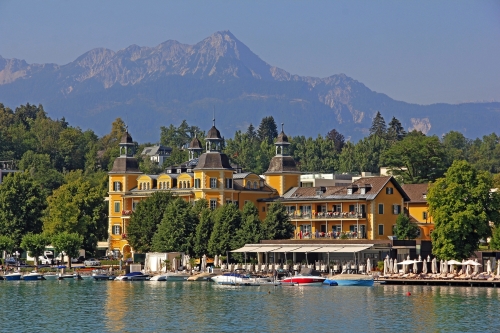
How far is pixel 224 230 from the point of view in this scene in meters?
103

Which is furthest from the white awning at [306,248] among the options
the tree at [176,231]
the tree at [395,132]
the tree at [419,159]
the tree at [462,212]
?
the tree at [395,132]

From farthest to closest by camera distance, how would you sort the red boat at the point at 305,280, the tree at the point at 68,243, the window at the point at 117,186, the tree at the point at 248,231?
the window at the point at 117,186, the tree at the point at 68,243, the tree at the point at 248,231, the red boat at the point at 305,280

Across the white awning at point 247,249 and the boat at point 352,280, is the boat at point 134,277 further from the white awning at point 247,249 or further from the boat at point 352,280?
the boat at point 352,280

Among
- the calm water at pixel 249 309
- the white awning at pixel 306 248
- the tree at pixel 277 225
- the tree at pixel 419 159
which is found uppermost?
the tree at pixel 419 159

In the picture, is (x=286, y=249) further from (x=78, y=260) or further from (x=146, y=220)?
(x=78, y=260)

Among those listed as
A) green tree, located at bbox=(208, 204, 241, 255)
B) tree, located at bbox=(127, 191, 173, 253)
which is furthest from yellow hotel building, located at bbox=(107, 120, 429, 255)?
green tree, located at bbox=(208, 204, 241, 255)

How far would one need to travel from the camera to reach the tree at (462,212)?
88.6 metres

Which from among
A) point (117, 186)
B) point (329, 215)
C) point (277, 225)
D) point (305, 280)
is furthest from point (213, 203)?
point (305, 280)

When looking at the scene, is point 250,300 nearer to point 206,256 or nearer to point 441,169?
point 206,256

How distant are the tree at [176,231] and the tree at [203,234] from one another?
0.98 meters

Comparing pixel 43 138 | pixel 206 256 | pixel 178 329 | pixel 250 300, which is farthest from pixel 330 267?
pixel 43 138

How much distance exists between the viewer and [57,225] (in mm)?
117000

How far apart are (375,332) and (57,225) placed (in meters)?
66.1

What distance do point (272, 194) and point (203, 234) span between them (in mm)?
13888
